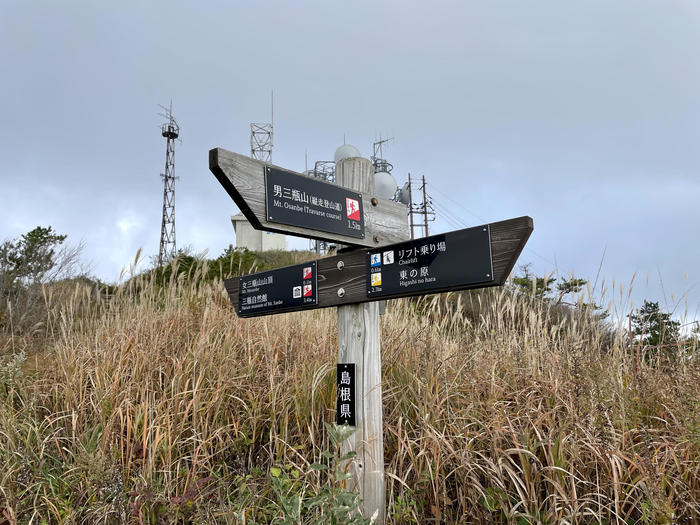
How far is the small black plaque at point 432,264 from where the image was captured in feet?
6.81

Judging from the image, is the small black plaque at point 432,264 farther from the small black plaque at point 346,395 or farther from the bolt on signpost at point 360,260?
the small black plaque at point 346,395

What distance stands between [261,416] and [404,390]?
3.23 ft

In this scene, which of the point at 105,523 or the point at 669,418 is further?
the point at 669,418

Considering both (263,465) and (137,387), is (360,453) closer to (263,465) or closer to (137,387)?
(263,465)

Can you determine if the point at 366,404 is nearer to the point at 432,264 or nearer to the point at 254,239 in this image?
the point at 432,264

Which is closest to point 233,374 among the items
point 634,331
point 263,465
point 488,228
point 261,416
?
point 261,416

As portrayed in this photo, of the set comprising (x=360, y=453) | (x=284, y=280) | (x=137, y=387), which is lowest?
(x=360, y=453)

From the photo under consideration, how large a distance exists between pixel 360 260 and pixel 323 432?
1.17m

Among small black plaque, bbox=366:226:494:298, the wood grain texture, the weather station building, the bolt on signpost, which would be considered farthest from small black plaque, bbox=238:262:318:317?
the weather station building

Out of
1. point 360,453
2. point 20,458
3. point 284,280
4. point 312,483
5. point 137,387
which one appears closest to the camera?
point 360,453

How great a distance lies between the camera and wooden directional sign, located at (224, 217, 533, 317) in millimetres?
2010

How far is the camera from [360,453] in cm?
233


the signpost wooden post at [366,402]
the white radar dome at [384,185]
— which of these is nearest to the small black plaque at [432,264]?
the signpost wooden post at [366,402]

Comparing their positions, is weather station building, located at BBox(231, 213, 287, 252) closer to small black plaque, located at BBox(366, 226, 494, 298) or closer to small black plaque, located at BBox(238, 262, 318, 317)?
small black plaque, located at BBox(238, 262, 318, 317)
